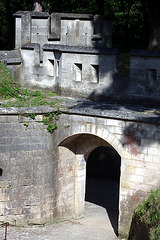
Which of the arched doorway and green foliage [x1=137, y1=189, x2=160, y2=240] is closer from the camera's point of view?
green foliage [x1=137, y1=189, x2=160, y2=240]

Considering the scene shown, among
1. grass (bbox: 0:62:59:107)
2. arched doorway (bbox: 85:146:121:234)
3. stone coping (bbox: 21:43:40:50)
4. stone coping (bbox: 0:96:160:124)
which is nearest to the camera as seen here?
stone coping (bbox: 0:96:160:124)

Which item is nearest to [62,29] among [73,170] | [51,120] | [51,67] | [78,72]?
[51,67]

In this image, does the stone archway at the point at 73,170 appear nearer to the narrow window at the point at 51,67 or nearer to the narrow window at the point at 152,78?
the narrow window at the point at 152,78

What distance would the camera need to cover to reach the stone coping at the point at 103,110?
1076 cm

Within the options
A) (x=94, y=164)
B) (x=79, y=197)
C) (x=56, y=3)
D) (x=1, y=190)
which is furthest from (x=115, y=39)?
(x=1, y=190)

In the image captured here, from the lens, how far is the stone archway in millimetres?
12281

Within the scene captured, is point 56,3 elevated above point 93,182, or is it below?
above

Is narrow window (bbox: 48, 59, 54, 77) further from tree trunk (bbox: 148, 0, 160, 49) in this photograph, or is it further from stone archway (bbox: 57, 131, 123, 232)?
tree trunk (bbox: 148, 0, 160, 49)

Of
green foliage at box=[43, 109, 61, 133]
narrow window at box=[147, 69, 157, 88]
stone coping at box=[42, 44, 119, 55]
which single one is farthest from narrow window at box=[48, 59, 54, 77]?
narrow window at box=[147, 69, 157, 88]

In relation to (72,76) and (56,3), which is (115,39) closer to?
(56,3)

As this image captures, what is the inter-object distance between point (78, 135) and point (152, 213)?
10.2 feet

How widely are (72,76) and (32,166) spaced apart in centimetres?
317

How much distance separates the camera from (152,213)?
10.1m

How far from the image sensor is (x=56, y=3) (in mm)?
24984
